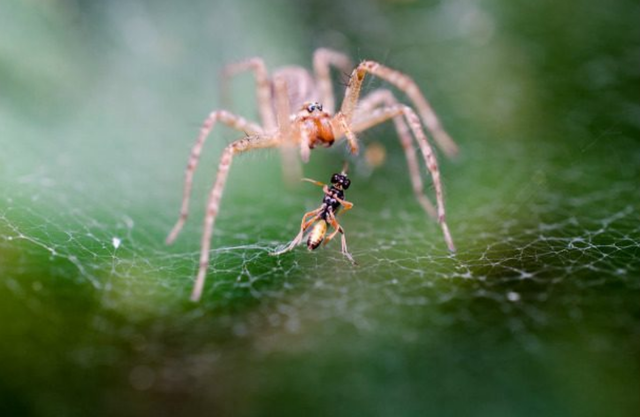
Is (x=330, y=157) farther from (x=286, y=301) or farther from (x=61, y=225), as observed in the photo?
(x=61, y=225)

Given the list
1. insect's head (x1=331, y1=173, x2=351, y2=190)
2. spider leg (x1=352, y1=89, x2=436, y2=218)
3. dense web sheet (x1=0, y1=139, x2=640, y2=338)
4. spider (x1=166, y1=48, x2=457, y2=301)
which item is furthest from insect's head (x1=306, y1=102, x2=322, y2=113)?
dense web sheet (x1=0, y1=139, x2=640, y2=338)

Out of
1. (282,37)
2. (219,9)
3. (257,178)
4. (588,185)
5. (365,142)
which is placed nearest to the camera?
(588,185)

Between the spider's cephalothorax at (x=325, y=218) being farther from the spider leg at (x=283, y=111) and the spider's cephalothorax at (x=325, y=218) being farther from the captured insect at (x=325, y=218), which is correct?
the spider leg at (x=283, y=111)

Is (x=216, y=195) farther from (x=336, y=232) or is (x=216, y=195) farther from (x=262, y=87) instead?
(x=262, y=87)

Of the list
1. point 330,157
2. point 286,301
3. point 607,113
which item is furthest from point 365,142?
point 607,113

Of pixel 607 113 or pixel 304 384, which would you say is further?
pixel 607 113

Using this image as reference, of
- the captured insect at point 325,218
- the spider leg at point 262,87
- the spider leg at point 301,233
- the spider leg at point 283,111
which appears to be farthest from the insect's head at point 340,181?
the spider leg at point 262,87

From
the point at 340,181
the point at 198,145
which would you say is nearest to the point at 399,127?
the point at 340,181
